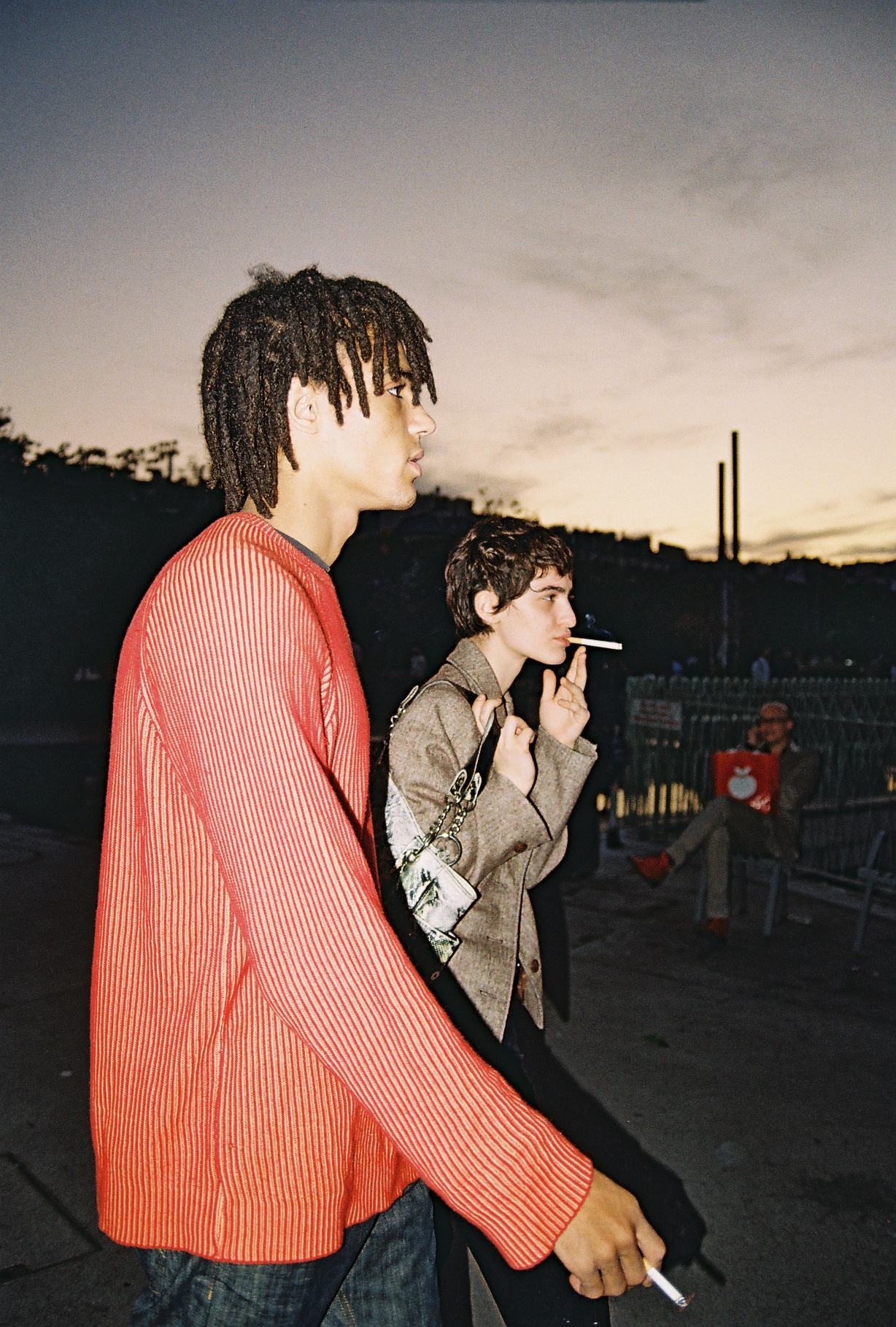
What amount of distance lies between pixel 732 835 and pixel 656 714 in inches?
131

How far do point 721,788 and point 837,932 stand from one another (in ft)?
4.07

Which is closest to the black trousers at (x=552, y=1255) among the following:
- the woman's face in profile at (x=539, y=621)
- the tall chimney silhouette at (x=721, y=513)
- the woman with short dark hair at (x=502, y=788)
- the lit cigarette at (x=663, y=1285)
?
the woman with short dark hair at (x=502, y=788)

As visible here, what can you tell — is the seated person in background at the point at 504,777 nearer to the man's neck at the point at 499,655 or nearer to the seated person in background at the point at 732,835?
the man's neck at the point at 499,655

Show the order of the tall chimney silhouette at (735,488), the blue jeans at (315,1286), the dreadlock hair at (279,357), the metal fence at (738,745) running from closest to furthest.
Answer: the blue jeans at (315,1286) < the dreadlock hair at (279,357) < the metal fence at (738,745) < the tall chimney silhouette at (735,488)

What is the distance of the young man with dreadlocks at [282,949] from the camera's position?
2.99 feet

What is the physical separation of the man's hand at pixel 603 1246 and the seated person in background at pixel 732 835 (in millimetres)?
5529

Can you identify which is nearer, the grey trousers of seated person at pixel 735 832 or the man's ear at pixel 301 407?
the man's ear at pixel 301 407

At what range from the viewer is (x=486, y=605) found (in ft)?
9.39

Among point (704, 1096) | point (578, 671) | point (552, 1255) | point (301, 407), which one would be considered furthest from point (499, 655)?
point (704, 1096)

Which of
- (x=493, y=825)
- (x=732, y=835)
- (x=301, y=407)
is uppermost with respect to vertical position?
(x=301, y=407)

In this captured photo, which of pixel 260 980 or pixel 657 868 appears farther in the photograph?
pixel 657 868

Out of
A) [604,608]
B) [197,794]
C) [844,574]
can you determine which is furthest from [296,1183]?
[844,574]

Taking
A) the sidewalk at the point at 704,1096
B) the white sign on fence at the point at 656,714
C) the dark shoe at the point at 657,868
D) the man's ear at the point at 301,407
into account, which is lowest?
the sidewalk at the point at 704,1096

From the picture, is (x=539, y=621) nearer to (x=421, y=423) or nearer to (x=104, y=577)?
(x=421, y=423)
